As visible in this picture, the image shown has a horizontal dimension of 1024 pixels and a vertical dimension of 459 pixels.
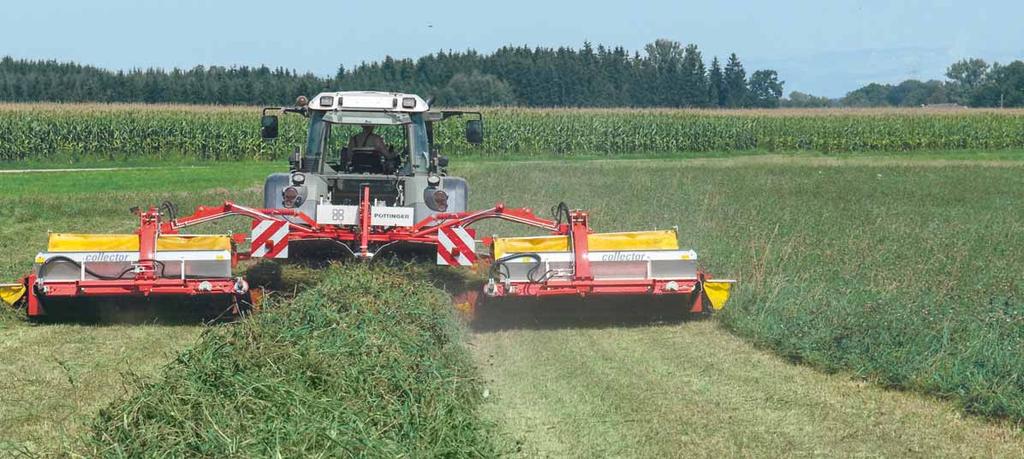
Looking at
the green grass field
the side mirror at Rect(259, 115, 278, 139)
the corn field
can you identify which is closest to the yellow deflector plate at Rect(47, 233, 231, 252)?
the green grass field

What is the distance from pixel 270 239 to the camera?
1065 centimetres

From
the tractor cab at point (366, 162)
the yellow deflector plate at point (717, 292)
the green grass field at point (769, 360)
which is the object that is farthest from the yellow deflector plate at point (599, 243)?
the tractor cab at point (366, 162)

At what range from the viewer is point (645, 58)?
93.3m

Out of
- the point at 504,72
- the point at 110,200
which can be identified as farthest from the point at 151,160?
the point at 504,72

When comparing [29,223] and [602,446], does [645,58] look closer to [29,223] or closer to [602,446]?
[29,223]

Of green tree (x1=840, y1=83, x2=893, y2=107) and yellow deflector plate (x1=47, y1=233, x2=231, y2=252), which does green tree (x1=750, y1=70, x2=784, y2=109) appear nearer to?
green tree (x1=840, y1=83, x2=893, y2=107)

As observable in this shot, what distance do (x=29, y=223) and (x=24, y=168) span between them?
19.6m

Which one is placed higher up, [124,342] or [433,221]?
[433,221]

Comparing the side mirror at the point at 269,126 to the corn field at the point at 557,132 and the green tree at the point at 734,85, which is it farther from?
the green tree at the point at 734,85

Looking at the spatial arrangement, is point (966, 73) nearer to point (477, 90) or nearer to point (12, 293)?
point (477, 90)

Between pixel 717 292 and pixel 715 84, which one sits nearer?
pixel 717 292

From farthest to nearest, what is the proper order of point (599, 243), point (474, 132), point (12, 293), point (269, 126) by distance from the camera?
point (269, 126) < point (474, 132) < point (599, 243) < point (12, 293)

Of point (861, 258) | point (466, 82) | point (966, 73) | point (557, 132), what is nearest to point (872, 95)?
point (966, 73)

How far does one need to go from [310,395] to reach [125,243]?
5490 millimetres
